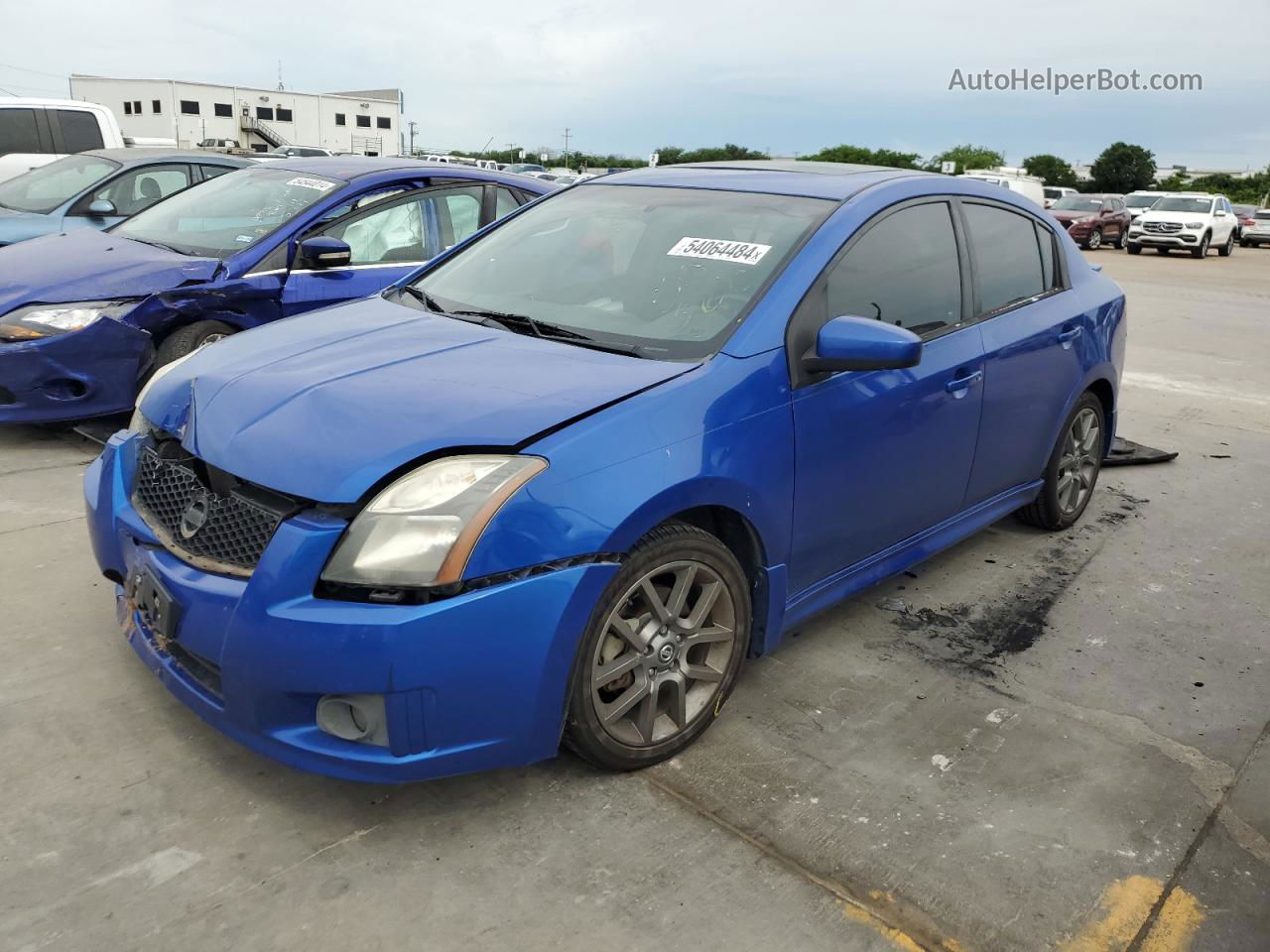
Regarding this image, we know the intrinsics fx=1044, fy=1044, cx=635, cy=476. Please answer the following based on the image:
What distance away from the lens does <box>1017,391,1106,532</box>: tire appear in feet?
15.1

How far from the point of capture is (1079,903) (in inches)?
94.3

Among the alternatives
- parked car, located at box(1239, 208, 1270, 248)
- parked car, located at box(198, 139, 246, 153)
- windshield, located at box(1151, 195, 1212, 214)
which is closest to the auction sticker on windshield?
windshield, located at box(1151, 195, 1212, 214)

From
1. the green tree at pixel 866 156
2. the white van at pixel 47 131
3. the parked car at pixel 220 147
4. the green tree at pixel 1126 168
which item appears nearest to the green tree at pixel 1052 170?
the green tree at pixel 1126 168

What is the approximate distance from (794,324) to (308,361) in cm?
139

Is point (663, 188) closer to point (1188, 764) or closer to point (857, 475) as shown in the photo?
point (857, 475)

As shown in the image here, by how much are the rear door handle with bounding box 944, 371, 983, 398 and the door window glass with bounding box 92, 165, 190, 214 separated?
676 centimetres

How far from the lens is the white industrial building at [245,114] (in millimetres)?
64750

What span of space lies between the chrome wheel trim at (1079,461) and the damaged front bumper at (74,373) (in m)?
4.51

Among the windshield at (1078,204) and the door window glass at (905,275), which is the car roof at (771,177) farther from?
the windshield at (1078,204)

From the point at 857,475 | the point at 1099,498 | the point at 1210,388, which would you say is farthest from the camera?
the point at 1210,388

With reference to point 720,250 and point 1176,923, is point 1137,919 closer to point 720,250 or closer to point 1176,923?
point 1176,923

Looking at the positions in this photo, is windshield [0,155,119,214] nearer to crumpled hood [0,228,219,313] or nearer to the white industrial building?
crumpled hood [0,228,219,313]

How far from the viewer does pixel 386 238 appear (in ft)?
19.7

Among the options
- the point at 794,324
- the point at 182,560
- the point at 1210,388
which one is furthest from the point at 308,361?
the point at 1210,388
